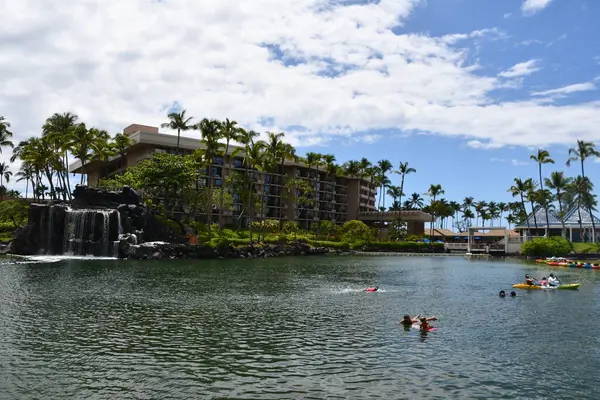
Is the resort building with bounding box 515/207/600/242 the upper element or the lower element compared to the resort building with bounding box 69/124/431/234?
lower

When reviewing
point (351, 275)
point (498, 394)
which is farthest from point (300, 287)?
point (498, 394)

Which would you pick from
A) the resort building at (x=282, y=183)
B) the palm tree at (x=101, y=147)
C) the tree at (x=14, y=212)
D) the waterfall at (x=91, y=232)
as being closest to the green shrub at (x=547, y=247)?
the resort building at (x=282, y=183)

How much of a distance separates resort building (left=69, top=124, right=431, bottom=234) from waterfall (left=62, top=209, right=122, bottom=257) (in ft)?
108

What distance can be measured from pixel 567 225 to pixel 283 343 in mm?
139909

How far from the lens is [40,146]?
311 feet

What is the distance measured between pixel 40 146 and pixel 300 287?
71766mm

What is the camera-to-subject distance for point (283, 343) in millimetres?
23750

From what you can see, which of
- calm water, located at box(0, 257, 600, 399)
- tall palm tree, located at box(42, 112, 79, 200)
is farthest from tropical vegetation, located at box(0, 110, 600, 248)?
calm water, located at box(0, 257, 600, 399)

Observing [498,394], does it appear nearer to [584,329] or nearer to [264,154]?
[584,329]

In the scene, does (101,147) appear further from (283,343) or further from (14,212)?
(283,343)

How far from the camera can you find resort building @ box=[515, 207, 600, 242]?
460 feet

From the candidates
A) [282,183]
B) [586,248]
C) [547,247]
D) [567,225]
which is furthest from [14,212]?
[567,225]

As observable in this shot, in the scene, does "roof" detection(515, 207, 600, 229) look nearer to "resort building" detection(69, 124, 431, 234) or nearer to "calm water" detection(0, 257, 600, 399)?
"resort building" detection(69, 124, 431, 234)

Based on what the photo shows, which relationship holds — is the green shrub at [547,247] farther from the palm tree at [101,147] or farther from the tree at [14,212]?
the tree at [14,212]
